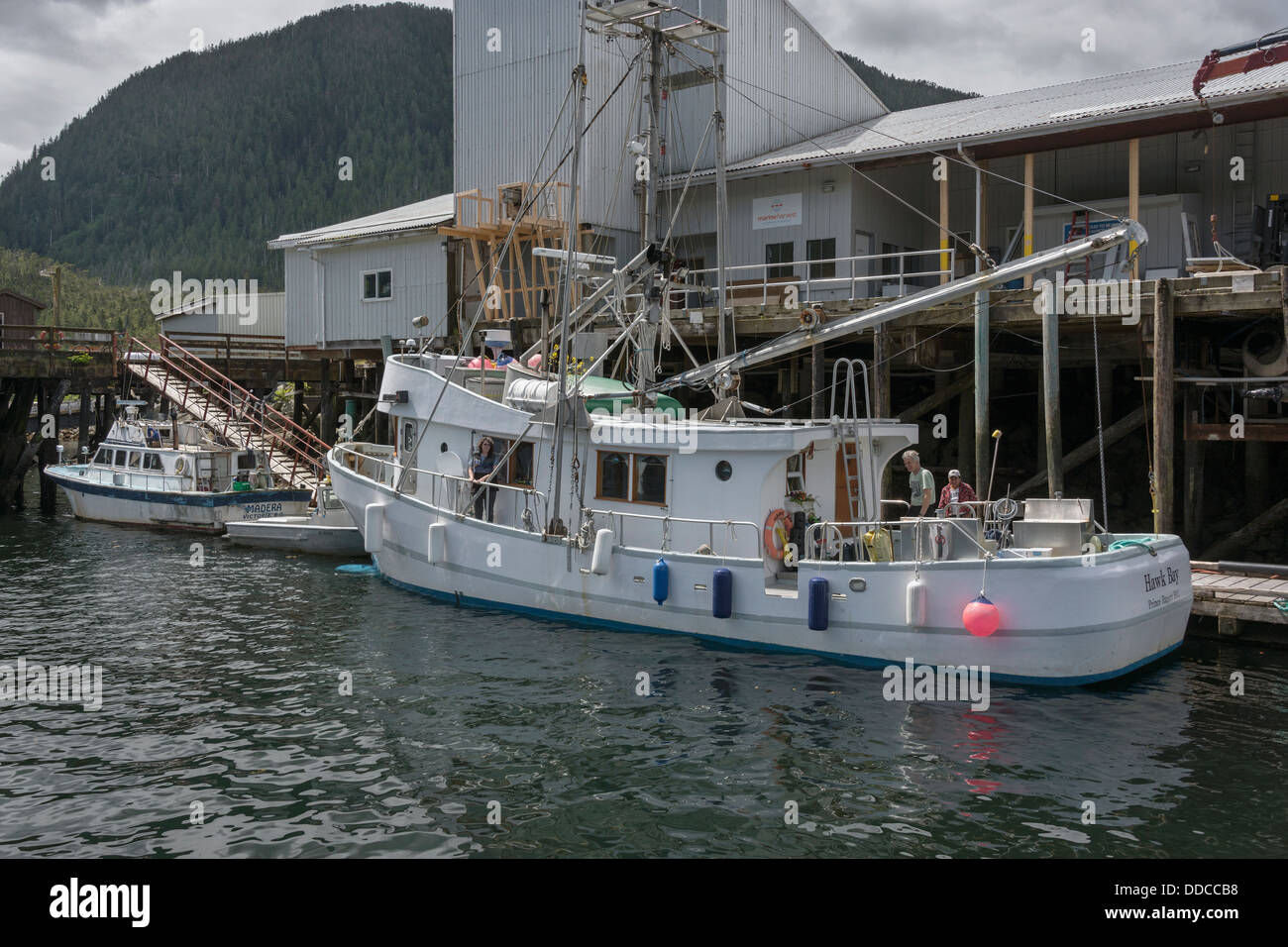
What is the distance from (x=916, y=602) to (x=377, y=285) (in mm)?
22252

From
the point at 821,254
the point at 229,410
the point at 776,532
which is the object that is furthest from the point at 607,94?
the point at 776,532

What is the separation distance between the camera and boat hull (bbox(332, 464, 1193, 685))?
1180 centimetres

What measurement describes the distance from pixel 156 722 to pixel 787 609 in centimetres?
710

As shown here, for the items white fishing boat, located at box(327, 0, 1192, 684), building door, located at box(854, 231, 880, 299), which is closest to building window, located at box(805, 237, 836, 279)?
building door, located at box(854, 231, 880, 299)

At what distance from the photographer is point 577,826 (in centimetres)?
841

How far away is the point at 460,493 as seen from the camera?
55.0 feet

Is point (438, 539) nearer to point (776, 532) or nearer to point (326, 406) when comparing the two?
point (776, 532)
